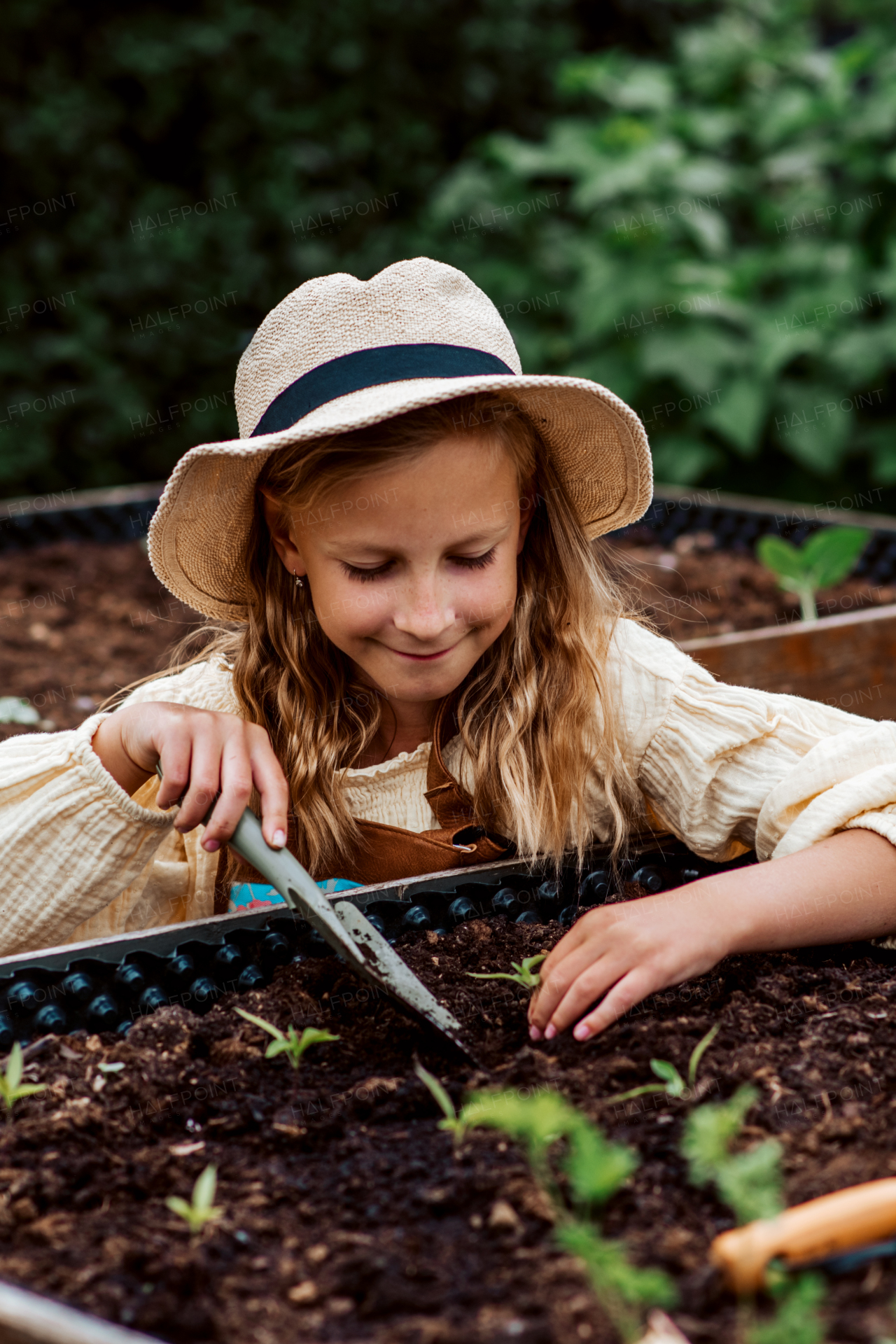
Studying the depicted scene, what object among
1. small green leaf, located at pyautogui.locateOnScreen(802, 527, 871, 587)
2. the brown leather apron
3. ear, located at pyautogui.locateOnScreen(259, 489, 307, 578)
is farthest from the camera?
small green leaf, located at pyautogui.locateOnScreen(802, 527, 871, 587)

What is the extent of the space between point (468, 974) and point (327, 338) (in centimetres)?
82

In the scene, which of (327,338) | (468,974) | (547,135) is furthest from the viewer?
(547,135)

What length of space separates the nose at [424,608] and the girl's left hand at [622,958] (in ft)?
1.31

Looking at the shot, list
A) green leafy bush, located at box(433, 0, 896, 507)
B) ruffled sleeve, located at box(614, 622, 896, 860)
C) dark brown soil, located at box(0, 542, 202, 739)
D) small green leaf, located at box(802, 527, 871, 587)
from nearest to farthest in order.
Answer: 1. ruffled sleeve, located at box(614, 622, 896, 860)
2. small green leaf, located at box(802, 527, 871, 587)
3. dark brown soil, located at box(0, 542, 202, 739)
4. green leafy bush, located at box(433, 0, 896, 507)

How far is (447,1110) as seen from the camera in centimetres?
119

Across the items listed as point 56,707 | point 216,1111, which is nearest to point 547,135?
point 56,707

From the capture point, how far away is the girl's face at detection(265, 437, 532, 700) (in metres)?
1.57

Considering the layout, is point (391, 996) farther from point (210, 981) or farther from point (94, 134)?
point (94, 134)

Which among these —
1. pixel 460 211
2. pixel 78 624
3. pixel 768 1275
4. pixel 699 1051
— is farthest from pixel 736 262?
pixel 768 1275

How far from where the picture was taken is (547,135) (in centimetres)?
625

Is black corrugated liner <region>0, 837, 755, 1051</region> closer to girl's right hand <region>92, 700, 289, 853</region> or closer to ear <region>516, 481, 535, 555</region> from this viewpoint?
girl's right hand <region>92, 700, 289, 853</region>

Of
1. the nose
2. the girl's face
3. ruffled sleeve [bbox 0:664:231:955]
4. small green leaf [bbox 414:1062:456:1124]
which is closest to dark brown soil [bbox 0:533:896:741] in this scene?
ruffled sleeve [bbox 0:664:231:955]

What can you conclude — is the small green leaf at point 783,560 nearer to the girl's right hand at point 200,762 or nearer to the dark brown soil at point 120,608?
the dark brown soil at point 120,608

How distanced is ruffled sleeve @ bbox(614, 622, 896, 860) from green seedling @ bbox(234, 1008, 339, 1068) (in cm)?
69
